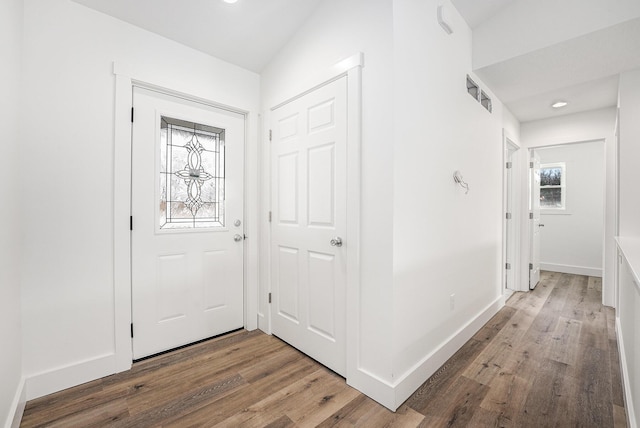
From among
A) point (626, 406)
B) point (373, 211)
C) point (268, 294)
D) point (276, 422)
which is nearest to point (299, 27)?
point (373, 211)

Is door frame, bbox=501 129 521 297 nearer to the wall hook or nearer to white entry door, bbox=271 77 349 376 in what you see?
the wall hook

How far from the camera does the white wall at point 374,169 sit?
1713 millimetres

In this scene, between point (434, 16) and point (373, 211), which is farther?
point (434, 16)

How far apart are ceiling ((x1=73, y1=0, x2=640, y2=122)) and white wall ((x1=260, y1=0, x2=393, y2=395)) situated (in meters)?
0.58

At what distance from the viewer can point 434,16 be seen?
2.05 m

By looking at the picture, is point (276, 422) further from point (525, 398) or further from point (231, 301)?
point (525, 398)

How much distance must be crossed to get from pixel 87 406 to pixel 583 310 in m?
4.62

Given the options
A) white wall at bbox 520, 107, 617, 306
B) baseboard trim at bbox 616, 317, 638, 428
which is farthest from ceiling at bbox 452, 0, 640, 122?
baseboard trim at bbox 616, 317, 638, 428

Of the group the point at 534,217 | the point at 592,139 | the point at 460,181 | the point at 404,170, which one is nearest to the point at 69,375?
the point at 404,170

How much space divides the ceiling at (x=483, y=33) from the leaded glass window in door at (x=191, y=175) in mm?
682

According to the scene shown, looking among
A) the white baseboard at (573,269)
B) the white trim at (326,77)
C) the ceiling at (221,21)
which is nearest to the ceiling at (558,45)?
the white trim at (326,77)

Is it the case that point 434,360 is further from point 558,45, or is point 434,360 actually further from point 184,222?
point 558,45

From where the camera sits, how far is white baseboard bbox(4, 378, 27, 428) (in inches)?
56.7

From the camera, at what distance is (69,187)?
6.03ft
